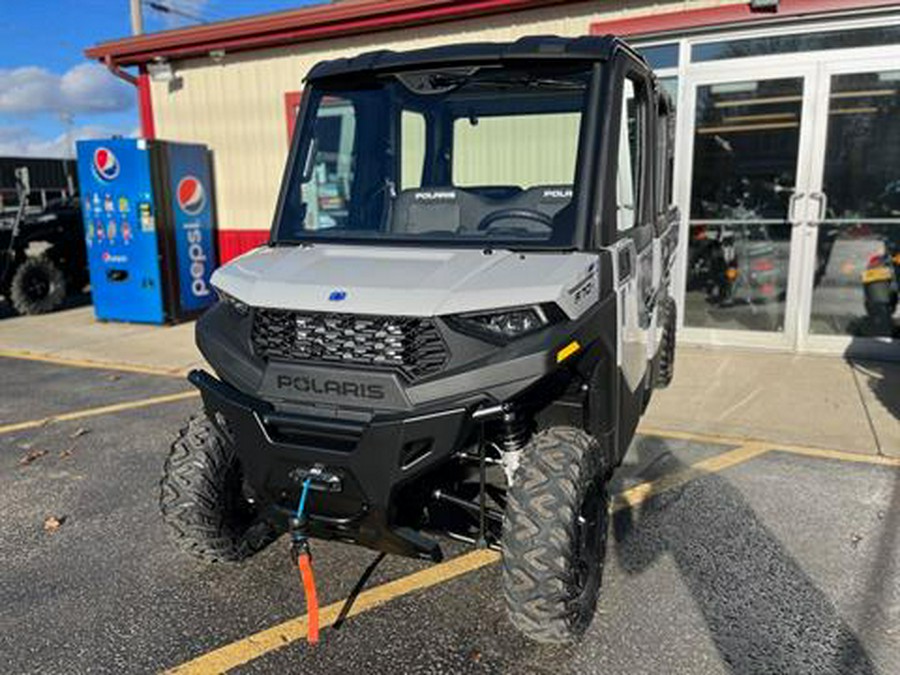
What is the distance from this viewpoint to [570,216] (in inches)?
110

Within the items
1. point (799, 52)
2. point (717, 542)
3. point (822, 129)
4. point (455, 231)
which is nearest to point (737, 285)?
point (822, 129)

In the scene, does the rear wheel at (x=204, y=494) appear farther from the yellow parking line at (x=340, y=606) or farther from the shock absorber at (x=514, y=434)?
the shock absorber at (x=514, y=434)

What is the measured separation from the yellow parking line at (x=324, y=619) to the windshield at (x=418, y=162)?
4.95 ft

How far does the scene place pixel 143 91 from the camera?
34.6 ft

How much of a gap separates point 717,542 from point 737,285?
454 centimetres

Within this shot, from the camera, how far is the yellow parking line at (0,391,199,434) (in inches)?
220

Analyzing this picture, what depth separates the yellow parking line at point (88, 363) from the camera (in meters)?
7.15

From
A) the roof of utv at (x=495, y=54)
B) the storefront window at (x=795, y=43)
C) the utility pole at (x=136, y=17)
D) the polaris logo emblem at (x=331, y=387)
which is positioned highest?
the utility pole at (x=136, y=17)

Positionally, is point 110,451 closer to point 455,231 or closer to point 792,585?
point 455,231

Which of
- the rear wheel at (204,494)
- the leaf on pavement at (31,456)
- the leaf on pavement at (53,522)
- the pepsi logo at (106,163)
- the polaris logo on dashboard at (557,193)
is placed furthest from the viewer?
the pepsi logo at (106,163)

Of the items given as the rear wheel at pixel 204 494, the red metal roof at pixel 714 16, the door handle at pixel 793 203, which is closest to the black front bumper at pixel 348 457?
the rear wheel at pixel 204 494

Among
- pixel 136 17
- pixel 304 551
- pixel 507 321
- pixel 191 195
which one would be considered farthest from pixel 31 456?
pixel 136 17

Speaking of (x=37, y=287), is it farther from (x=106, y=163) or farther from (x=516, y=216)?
(x=516, y=216)

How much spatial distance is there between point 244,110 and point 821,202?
23.3 feet
